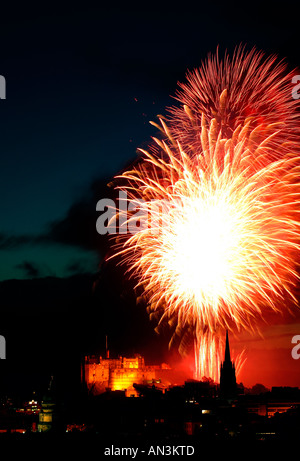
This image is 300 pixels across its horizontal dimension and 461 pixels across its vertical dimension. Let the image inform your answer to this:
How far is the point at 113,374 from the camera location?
104 metres

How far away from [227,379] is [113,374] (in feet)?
82.1

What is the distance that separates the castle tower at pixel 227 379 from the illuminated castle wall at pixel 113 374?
20701 mm

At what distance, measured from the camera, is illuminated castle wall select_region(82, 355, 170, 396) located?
103 m

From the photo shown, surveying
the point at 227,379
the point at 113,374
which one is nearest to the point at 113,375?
the point at 113,374

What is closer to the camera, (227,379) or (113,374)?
(227,379)

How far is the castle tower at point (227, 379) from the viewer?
3378 inches

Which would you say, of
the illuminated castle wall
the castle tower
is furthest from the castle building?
the castle tower

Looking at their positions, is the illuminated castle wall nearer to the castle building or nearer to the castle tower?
the castle building

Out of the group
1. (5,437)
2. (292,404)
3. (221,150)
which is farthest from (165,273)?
(292,404)

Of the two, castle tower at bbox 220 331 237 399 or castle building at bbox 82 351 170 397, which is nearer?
castle tower at bbox 220 331 237 399

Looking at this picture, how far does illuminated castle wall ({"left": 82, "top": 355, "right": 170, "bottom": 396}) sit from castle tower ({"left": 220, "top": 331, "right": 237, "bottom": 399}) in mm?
20701

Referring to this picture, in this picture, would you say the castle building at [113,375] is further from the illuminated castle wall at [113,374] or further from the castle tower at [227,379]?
the castle tower at [227,379]

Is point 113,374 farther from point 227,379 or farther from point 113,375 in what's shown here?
point 227,379
